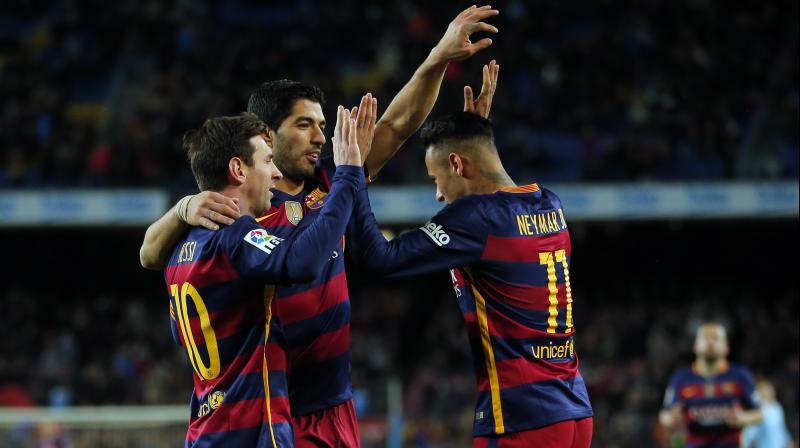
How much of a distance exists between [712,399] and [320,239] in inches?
280

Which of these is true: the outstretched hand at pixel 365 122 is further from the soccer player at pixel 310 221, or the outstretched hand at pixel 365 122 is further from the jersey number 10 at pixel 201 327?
the jersey number 10 at pixel 201 327

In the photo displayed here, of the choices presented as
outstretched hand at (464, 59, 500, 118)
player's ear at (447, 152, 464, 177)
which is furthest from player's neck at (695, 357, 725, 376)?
player's ear at (447, 152, 464, 177)

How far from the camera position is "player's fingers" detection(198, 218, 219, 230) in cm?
367

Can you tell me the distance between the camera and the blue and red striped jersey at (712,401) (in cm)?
943

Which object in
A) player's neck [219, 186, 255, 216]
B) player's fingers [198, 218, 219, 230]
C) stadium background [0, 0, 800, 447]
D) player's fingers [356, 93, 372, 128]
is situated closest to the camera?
Answer: player's fingers [198, 218, 219, 230]

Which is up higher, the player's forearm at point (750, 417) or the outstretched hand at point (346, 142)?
the outstretched hand at point (346, 142)

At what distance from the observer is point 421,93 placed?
478 cm

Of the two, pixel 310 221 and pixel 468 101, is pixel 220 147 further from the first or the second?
pixel 468 101

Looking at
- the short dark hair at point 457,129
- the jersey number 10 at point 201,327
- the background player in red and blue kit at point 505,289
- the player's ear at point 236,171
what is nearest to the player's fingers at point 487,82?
the short dark hair at point 457,129

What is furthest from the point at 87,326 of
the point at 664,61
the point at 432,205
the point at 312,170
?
the point at 312,170

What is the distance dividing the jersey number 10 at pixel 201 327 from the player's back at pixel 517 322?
107cm

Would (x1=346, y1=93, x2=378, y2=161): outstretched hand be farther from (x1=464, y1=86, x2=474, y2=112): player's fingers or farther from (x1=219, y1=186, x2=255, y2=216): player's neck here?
(x1=464, y1=86, x2=474, y2=112): player's fingers

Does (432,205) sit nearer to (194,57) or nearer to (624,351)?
(624,351)

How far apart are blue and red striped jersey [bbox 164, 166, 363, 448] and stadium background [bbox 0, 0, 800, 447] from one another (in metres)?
10.0
